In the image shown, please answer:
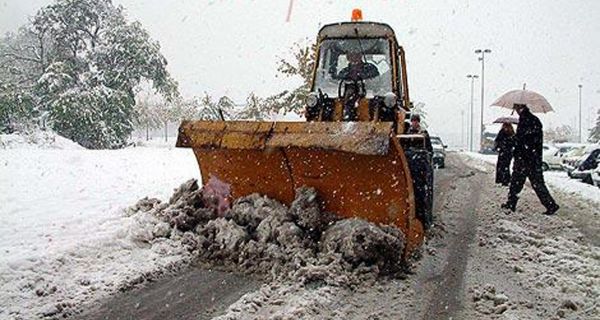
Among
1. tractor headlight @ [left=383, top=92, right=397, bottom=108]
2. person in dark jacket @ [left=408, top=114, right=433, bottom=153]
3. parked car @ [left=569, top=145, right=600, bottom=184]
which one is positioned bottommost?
parked car @ [left=569, top=145, right=600, bottom=184]

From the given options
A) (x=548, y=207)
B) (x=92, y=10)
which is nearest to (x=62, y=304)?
(x=548, y=207)

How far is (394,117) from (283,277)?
239cm

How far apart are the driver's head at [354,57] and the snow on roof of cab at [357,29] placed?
0.23 metres

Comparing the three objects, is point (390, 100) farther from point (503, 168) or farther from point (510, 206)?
point (503, 168)

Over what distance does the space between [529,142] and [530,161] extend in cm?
29

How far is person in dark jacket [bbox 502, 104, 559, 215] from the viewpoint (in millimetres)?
7786

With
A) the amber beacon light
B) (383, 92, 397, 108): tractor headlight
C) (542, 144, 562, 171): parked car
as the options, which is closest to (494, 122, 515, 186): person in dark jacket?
the amber beacon light

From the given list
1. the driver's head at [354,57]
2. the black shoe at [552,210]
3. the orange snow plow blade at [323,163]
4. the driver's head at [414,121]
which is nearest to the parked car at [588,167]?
the black shoe at [552,210]

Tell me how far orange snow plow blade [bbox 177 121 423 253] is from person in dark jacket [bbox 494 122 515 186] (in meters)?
7.49

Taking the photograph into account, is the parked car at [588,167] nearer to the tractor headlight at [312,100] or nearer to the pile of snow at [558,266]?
the pile of snow at [558,266]

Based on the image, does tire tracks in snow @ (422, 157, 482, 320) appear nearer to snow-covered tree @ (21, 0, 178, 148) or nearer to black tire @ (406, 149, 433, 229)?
black tire @ (406, 149, 433, 229)

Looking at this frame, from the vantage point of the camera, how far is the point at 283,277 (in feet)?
14.6

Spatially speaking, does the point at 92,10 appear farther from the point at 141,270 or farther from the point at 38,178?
the point at 141,270

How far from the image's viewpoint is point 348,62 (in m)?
6.55
